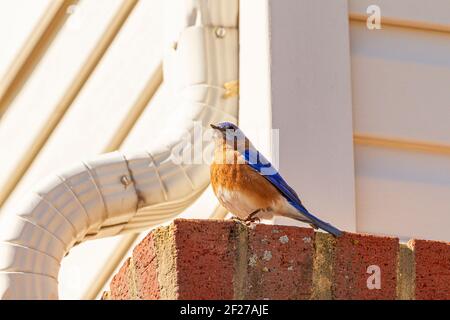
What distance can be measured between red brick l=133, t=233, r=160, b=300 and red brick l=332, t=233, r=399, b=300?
1.73 feet

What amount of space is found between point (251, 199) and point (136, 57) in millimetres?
2327

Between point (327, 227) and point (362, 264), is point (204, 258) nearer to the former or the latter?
point (362, 264)

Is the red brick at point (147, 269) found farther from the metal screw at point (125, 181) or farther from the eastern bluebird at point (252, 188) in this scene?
the metal screw at point (125, 181)

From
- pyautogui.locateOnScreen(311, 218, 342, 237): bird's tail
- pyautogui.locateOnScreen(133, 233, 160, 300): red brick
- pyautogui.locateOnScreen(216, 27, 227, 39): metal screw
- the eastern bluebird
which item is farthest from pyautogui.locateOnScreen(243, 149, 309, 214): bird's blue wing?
pyautogui.locateOnScreen(216, 27, 227, 39): metal screw

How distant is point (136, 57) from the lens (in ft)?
25.3

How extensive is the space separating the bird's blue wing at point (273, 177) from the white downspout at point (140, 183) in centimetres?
88

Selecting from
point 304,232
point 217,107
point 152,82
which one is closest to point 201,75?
point 217,107

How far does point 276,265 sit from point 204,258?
0.73 feet

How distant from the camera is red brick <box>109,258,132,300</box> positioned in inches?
182

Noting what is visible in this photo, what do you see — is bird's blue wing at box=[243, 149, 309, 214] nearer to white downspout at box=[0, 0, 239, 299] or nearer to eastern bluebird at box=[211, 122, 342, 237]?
eastern bluebird at box=[211, 122, 342, 237]

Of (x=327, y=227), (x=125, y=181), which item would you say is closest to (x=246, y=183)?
(x=327, y=227)
